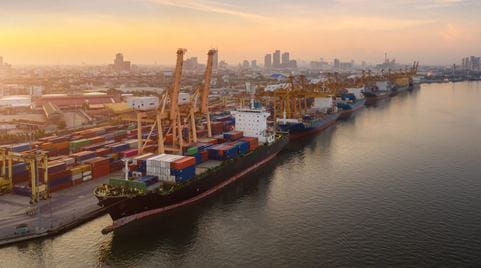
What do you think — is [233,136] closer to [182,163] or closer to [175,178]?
[182,163]

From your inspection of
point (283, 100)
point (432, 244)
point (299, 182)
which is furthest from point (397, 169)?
point (283, 100)

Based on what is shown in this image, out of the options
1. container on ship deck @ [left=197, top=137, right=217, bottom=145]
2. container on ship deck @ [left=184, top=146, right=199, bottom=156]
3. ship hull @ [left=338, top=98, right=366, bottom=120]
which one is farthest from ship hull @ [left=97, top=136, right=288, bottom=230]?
ship hull @ [left=338, top=98, right=366, bottom=120]

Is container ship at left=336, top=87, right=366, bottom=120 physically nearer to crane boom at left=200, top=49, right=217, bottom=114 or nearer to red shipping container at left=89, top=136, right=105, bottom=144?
crane boom at left=200, top=49, right=217, bottom=114

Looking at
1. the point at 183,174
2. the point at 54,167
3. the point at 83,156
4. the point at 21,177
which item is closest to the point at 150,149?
the point at 83,156

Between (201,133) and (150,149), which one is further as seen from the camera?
(201,133)

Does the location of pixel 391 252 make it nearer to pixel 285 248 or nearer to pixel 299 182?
pixel 285 248

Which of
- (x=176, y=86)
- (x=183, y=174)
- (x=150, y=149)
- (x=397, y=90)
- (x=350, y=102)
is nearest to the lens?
(x=183, y=174)
